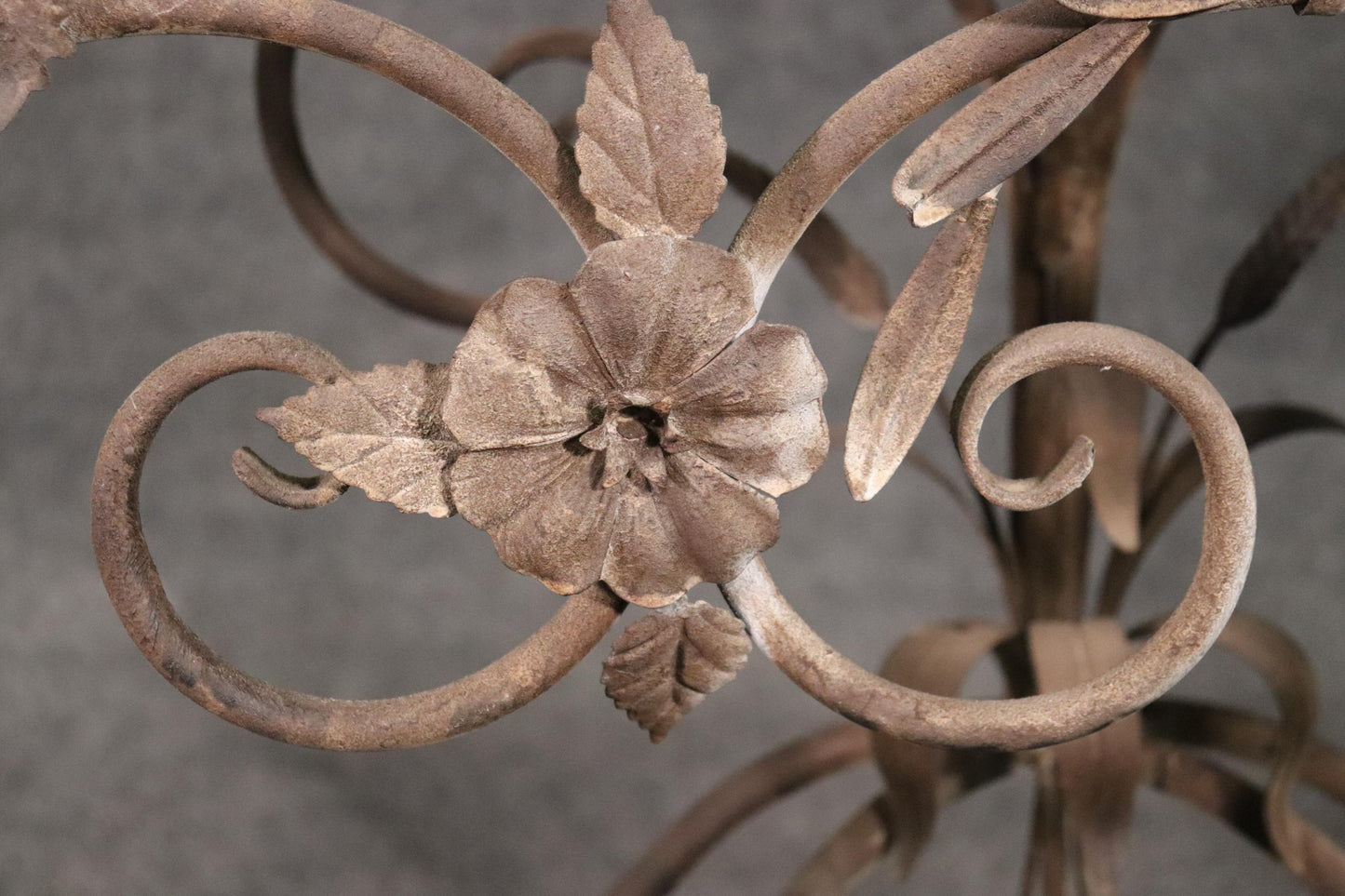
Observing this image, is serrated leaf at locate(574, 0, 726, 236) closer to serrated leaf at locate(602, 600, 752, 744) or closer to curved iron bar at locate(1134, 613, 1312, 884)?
serrated leaf at locate(602, 600, 752, 744)

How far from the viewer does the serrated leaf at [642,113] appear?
0.42m

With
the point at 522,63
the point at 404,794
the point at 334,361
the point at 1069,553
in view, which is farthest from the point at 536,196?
the point at 334,361

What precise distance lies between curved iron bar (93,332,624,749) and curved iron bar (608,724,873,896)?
307 mm

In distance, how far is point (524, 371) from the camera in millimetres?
425

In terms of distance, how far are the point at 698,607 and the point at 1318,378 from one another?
75cm

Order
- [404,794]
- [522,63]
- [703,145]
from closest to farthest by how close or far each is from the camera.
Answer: [703,145] → [522,63] → [404,794]

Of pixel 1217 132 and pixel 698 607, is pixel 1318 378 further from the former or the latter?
pixel 698 607

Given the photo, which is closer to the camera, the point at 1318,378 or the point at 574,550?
the point at 574,550

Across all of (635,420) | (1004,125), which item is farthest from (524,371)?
(1004,125)

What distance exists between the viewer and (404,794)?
3.33 feet

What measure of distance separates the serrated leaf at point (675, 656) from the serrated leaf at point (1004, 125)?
0.41 ft

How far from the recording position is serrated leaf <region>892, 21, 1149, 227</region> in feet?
1.38

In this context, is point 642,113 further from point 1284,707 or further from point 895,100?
point 1284,707

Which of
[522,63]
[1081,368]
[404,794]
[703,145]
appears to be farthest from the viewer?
[404,794]
